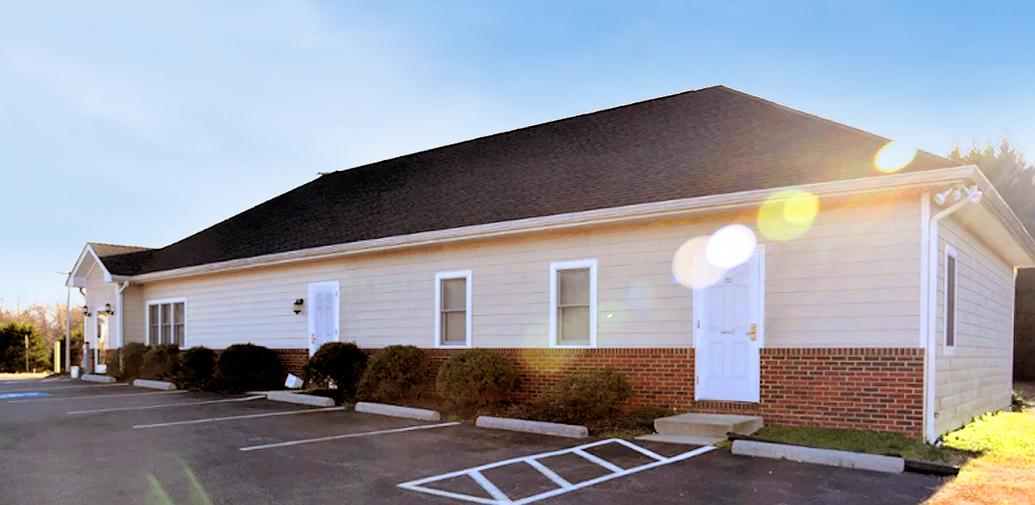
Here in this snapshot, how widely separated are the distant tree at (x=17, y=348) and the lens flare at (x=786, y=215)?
3455cm

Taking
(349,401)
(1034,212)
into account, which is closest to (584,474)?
(349,401)

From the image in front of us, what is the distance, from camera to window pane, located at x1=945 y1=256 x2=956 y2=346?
9805 mm

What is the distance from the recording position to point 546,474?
729 cm

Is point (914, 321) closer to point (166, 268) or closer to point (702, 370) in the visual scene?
point (702, 370)

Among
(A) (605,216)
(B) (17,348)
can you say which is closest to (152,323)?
(B) (17,348)

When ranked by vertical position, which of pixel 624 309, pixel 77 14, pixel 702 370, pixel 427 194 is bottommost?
pixel 702 370

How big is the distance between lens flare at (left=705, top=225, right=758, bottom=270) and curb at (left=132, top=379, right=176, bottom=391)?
1453cm

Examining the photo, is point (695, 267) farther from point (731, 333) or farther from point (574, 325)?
point (574, 325)

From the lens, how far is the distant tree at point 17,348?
3173 cm

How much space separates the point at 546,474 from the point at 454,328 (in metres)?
6.71

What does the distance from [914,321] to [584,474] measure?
4697 mm

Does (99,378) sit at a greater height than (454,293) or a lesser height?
lesser

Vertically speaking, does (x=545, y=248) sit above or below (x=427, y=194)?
below

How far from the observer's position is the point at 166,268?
21.3 metres
